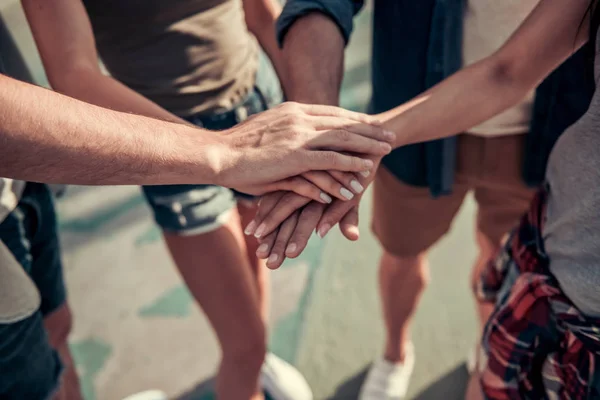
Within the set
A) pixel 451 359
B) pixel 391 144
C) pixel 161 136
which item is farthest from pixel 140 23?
→ pixel 451 359

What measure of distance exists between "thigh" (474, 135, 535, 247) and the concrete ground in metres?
0.47

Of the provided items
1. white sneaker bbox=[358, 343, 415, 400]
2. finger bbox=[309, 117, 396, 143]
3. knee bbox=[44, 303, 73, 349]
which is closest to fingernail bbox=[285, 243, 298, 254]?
finger bbox=[309, 117, 396, 143]

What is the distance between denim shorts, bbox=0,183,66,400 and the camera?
102 centimetres

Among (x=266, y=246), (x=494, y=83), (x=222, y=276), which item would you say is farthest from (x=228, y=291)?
(x=494, y=83)

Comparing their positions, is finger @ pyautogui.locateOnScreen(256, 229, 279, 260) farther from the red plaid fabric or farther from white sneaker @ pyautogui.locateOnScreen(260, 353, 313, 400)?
white sneaker @ pyautogui.locateOnScreen(260, 353, 313, 400)

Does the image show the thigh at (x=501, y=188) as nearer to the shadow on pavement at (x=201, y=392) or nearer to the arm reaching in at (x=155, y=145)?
the arm reaching in at (x=155, y=145)

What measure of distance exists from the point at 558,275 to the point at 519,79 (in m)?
0.37

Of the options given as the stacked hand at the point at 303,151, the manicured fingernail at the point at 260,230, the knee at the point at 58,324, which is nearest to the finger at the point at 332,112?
the stacked hand at the point at 303,151

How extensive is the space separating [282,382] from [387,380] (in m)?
0.32

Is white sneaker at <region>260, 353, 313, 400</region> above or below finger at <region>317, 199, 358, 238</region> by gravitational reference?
below

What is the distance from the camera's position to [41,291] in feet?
4.30

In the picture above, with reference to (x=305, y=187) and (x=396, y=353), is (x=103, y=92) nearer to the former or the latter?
(x=305, y=187)

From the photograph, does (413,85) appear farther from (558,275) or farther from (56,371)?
(56,371)

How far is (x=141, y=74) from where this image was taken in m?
1.18
